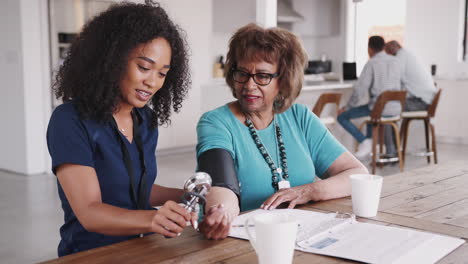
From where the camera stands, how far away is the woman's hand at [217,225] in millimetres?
1206

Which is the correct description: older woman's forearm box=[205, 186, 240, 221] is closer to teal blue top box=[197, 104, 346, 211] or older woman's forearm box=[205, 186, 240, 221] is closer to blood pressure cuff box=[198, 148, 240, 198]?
blood pressure cuff box=[198, 148, 240, 198]

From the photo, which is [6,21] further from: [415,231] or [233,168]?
[415,231]

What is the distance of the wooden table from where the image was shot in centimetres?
109

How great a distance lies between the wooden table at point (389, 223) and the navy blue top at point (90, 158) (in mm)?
269

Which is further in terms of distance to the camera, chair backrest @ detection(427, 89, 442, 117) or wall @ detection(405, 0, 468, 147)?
wall @ detection(405, 0, 468, 147)

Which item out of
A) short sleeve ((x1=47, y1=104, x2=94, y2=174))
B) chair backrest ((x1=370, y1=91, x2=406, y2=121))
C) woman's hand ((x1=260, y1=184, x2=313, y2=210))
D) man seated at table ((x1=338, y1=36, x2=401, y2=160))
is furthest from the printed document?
man seated at table ((x1=338, y1=36, x2=401, y2=160))

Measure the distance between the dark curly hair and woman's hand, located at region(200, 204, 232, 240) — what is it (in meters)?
0.42

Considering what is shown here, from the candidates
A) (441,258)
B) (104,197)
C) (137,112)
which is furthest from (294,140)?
(441,258)

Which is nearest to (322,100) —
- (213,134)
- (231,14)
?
(231,14)

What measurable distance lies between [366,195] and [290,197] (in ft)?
0.76

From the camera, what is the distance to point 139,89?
1.41 metres

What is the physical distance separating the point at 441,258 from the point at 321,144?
834 millimetres

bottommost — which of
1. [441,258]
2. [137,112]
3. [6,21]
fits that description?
[441,258]

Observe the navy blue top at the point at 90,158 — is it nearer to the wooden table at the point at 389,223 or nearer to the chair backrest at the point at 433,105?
the wooden table at the point at 389,223
